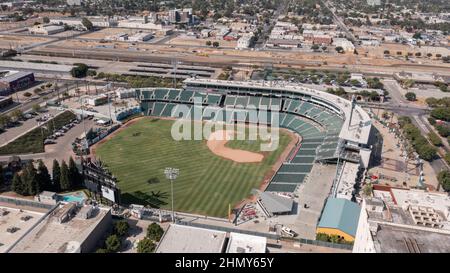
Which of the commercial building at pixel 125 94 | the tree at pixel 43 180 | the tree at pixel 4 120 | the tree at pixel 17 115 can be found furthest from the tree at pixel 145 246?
the commercial building at pixel 125 94

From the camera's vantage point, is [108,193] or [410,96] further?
[410,96]

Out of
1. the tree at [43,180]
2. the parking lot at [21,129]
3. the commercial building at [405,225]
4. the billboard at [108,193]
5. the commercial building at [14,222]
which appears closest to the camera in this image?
the commercial building at [405,225]

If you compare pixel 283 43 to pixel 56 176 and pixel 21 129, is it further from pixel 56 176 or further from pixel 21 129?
pixel 56 176

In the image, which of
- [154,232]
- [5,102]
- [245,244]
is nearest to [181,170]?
[154,232]

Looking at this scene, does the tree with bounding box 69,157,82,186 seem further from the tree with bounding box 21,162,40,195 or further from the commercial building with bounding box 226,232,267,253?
the commercial building with bounding box 226,232,267,253

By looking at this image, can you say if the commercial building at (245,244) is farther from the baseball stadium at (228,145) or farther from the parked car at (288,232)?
the baseball stadium at (228,145)

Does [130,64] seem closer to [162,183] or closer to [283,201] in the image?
[162,183]
